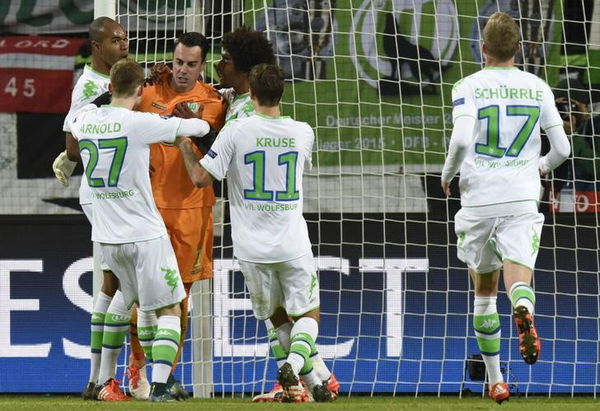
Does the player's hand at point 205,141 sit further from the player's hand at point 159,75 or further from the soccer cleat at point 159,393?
the soccer cleat at point 159,393

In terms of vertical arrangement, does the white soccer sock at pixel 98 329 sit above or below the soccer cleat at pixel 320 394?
above

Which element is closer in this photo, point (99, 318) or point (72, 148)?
point (72, 148)

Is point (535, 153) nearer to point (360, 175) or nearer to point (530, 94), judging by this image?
point (530, 94)

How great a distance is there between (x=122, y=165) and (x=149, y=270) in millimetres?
532

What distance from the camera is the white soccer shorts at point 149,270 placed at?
22.4 feet

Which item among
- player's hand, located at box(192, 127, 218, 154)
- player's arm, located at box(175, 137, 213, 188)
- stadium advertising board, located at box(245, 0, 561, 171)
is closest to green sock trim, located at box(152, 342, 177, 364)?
player's arm, located at box(175, 137, 213, 188)

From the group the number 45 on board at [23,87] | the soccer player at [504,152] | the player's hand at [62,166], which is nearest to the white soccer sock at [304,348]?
the soccer player at [504,152]

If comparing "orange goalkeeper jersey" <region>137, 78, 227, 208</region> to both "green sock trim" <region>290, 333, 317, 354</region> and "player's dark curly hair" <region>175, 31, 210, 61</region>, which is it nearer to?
"player's dark curly hair" <region>175, 31, 210, 61</region>

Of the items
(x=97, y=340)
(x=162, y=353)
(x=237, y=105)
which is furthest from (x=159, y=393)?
(x=237, y=105)

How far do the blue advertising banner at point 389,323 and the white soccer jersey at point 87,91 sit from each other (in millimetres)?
1637

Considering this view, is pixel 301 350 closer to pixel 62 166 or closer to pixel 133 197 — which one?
pixel 133 197

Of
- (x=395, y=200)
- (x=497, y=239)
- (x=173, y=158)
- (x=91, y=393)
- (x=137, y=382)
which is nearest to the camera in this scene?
(x=497, y=239)

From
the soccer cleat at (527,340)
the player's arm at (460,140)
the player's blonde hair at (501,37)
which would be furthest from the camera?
the player's blonde hair at (501,37)

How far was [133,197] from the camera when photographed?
22.4ft
